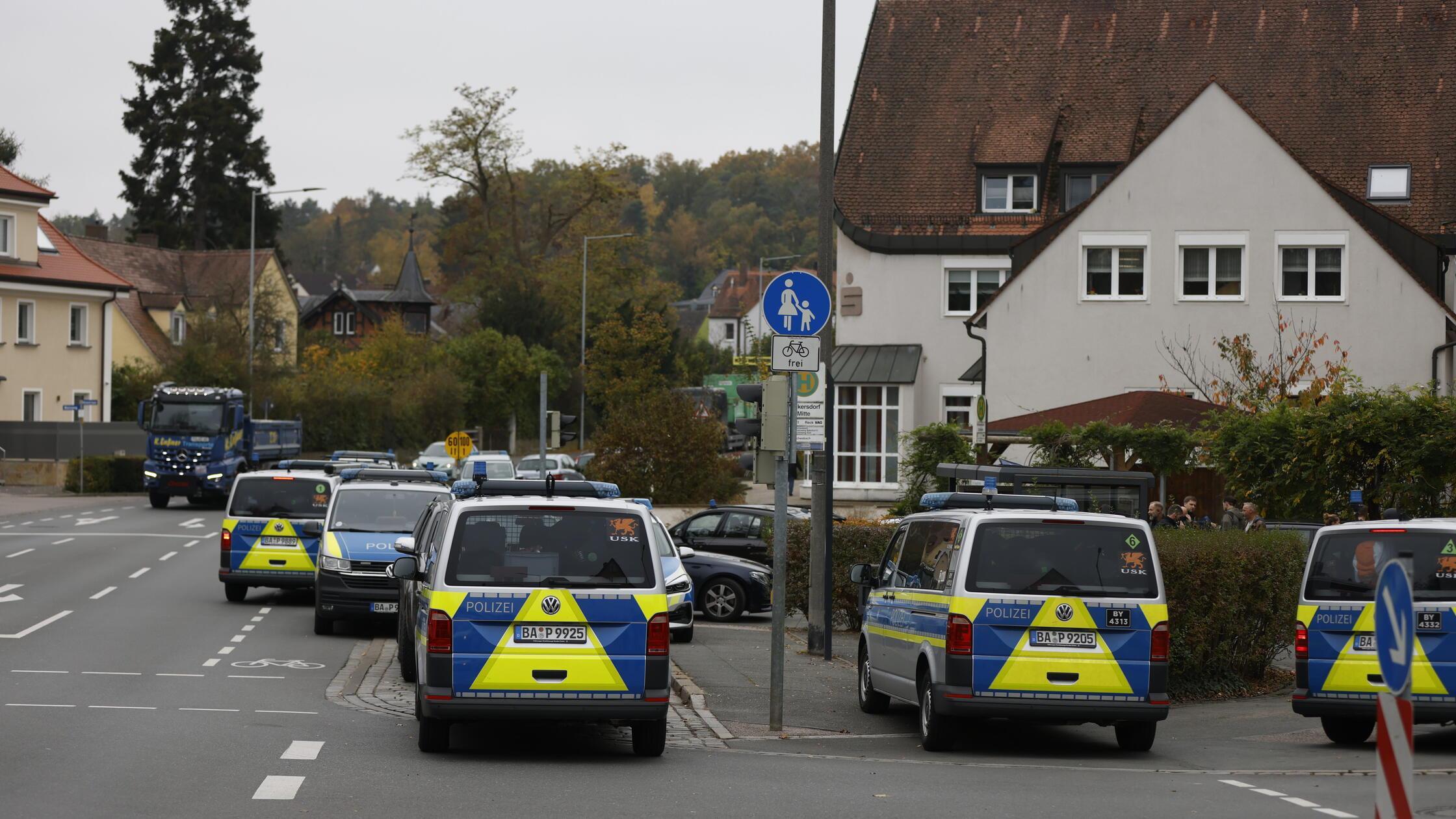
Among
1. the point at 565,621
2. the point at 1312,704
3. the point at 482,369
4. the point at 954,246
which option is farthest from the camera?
the point at 482,369

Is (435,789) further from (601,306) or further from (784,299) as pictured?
(601,306)

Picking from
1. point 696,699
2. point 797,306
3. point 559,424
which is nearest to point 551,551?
point 797,306

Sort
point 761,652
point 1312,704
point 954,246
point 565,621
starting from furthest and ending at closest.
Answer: point 954,246, point 761,652, point 1312,704, point 565,621

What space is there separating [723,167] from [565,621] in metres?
151

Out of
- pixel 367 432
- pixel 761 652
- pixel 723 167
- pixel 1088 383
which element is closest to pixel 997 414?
pixel 1088 383

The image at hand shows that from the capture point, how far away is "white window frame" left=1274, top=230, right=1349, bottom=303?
3575 centimetres

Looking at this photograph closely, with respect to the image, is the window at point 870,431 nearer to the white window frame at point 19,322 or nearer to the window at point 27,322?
the white window frame at point 19,322

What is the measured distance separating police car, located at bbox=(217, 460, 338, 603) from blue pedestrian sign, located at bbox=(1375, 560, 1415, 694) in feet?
61.6

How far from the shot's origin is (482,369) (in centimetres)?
7906

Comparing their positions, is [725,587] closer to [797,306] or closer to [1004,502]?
[797,306]

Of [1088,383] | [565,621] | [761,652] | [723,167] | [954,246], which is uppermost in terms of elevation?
[723,167]

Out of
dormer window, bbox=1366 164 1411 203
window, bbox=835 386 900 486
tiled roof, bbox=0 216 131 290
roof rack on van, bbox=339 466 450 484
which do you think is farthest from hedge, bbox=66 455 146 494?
dormer window, bbox=1366 164 1411 203

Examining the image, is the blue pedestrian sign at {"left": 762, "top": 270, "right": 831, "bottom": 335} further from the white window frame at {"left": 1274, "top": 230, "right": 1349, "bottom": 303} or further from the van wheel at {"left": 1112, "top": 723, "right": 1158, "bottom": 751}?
the white window frame at {"left": 1274, "top": 230, "right": 1349, "bottom": 303}

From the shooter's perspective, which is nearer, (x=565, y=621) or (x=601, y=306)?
(x=565, y=621)
